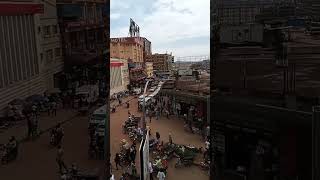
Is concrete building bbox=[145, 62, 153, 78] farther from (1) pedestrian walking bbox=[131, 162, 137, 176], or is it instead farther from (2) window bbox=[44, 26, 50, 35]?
(2) window bbox=[44, 26, 50, 35]

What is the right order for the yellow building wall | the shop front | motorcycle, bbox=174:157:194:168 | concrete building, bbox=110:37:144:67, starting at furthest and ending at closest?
the yellow building wall → concrete building, bbox=110:37:144:67 → motorcycle, bbox=174:157:194:168 → the shop front

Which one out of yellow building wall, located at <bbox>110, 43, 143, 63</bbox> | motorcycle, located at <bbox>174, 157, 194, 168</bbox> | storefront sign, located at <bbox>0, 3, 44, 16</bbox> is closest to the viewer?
storefront sign, located at <bbox>0, 3, 44, 16</bbox>

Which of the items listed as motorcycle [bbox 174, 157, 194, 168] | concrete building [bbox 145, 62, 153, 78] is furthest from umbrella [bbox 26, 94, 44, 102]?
concrete building [bbox 145, 62, 153, 78]

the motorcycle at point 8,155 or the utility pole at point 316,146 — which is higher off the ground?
the motorcycle at point 8,155

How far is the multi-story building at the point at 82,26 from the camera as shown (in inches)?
88.6

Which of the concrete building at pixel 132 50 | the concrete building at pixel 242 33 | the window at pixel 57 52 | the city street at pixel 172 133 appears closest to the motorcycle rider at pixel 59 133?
the window at pixel 57 52

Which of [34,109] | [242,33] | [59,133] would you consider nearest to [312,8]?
[242,33]

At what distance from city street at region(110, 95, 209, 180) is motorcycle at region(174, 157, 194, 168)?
0.12ft

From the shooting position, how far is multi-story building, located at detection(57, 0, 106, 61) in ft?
7.38

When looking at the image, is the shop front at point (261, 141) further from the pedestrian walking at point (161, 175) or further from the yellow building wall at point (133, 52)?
the yellow building wall at point (133, 52)

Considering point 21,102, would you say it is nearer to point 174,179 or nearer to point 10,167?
point 10,167

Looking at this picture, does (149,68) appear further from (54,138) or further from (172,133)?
(54,138)

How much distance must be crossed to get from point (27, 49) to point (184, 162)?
9.52ft

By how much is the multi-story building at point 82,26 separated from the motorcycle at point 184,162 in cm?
230
